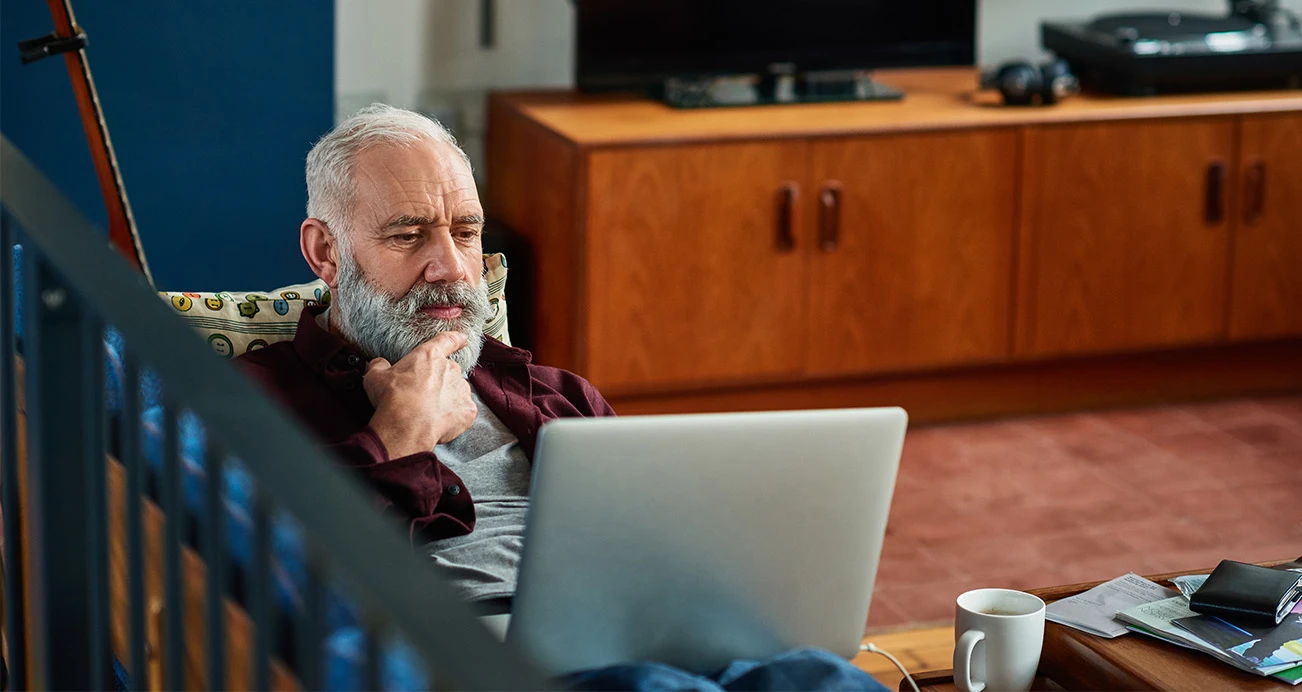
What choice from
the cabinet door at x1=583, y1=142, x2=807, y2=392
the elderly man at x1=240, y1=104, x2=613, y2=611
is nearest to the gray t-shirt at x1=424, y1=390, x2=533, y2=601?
the elderly man at x1=240, y1=104, x2=613, y2=611

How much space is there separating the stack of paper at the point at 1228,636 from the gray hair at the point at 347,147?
3.33 ft

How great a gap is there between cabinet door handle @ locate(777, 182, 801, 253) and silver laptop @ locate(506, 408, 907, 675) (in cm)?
239

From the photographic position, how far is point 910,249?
4020 mm

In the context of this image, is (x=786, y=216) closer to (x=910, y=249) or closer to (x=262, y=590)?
(x=910, y=249)

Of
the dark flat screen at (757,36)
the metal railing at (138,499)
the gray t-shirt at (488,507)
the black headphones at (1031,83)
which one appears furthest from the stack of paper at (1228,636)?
the dark flat screen at (757,36)

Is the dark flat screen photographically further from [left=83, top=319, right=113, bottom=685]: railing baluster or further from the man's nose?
[left=83, top=319, right=113, bottom=685]: railing baluster

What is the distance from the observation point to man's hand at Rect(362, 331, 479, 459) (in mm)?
1911

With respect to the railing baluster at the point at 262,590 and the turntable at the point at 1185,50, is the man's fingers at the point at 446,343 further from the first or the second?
the turntable at the point at 1185,50

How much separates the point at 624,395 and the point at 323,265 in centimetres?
183

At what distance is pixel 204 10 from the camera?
3.42 meters

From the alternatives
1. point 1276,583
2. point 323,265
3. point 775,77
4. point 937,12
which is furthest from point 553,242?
point 1276,583

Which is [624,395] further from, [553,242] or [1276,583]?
[1276,583]

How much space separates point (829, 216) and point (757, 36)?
56cm

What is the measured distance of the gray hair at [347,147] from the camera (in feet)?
6.89
